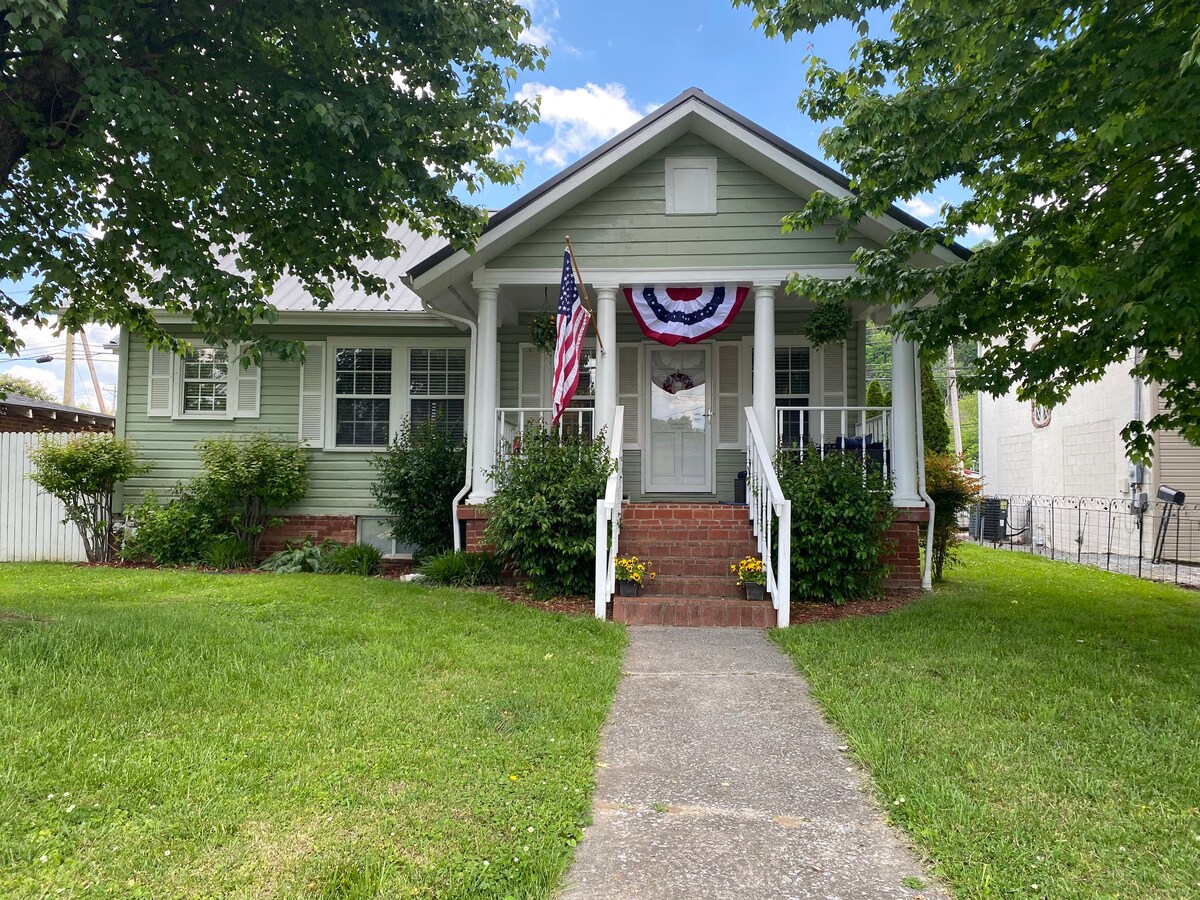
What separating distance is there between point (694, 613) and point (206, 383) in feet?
27.7

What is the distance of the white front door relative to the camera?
33.2ft

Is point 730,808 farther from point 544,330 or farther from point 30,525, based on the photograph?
point 30,525

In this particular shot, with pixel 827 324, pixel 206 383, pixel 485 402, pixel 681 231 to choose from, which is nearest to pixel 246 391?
pixel 206 383

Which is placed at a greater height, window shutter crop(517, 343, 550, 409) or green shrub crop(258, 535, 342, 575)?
window shutter crop(517, 343, 550, 409)

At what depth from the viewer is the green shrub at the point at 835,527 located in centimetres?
726

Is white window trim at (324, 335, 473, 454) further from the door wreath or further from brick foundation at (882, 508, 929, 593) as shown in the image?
brick foundation at (882, 508, 929, 593)

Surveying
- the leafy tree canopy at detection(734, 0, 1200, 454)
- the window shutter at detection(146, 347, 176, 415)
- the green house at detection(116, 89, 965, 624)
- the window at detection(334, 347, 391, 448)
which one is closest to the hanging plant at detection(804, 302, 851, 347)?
the green house at detection(116, 89, 965, 624)

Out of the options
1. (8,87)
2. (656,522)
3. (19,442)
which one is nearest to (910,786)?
(656,522)

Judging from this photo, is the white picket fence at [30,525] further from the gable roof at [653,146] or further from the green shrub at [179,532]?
the gable roof at [653,146]

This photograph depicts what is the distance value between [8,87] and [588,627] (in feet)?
20.4

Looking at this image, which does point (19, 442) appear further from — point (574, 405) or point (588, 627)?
point (588, 627)

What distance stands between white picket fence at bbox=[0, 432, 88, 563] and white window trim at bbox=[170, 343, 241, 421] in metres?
2.24

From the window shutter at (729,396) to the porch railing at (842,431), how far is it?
2.28ft

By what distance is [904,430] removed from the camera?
8.20 m
